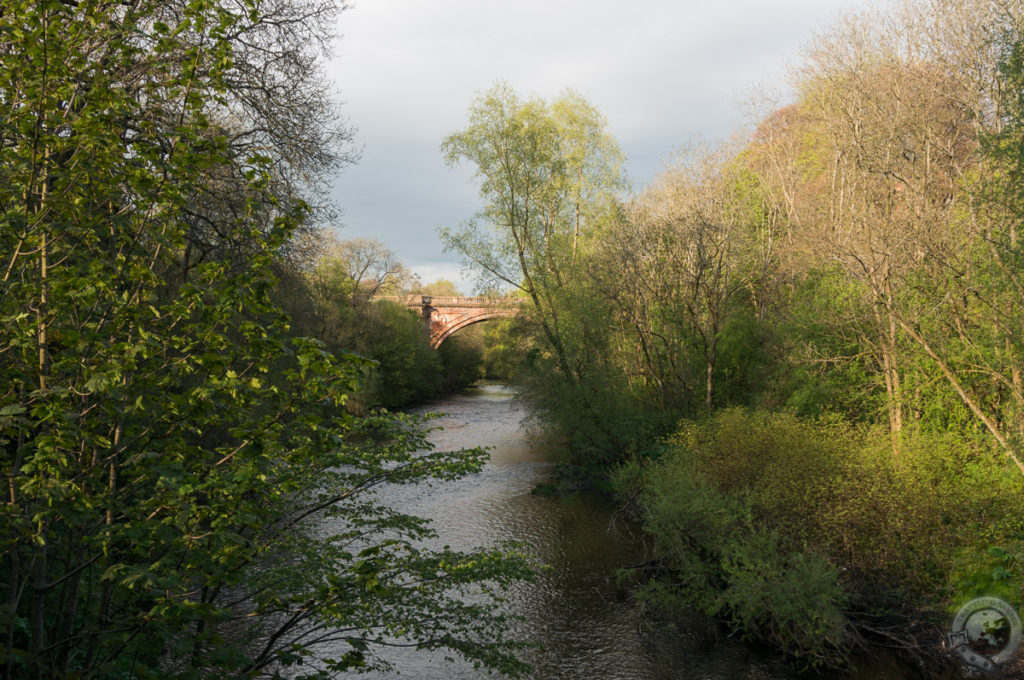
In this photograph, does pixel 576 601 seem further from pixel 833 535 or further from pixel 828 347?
pixel 828 347

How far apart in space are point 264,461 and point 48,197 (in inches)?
73.2

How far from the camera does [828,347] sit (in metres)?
15.8

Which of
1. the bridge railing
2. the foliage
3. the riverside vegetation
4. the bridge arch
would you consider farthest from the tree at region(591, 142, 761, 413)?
the bridge arch

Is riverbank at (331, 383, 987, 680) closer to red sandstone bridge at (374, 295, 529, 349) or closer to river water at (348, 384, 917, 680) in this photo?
river water at (348, 384, 917, 680)

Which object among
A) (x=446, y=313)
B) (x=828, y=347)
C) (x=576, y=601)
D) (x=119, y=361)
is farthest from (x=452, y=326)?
(x=119, y=361)

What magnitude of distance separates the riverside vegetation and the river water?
2.07 ft

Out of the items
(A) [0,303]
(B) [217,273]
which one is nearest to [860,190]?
(B) [217,273]

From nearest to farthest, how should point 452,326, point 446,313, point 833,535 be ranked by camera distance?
point 833,535, point 446,313, point 452,326

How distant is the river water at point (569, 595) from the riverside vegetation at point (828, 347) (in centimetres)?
63

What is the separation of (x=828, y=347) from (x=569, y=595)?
8.76 meters

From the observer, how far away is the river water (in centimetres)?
988

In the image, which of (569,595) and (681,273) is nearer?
(569,595)

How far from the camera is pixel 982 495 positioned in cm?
1098

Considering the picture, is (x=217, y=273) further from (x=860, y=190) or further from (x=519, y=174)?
(x=519, y=174)
